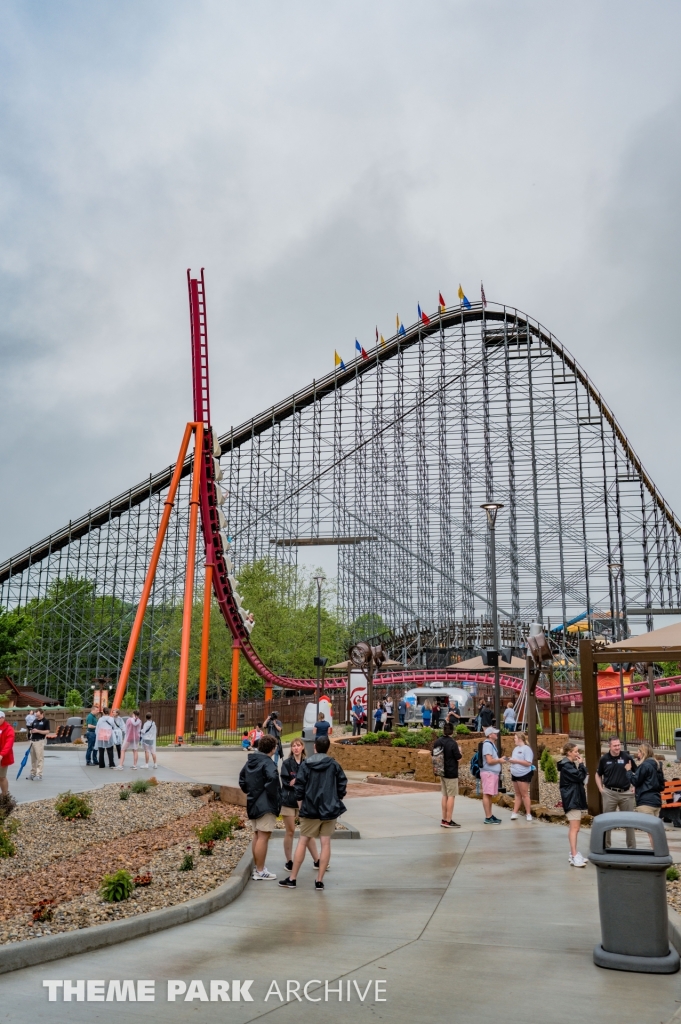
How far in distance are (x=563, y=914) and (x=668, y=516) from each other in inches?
1725

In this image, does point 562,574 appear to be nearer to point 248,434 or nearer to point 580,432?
point 580,432

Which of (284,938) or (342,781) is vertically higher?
(342,781)

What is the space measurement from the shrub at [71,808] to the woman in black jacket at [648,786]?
22.8 ft

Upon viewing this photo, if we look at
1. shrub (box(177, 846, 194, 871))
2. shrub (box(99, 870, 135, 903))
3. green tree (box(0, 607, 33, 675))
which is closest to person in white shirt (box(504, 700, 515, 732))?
shrub (box(177, 846, 194, 871))

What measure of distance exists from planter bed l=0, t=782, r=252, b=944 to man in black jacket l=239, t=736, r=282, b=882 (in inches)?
13.7

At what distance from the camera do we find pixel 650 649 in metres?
12.9

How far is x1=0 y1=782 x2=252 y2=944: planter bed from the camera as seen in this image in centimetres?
661

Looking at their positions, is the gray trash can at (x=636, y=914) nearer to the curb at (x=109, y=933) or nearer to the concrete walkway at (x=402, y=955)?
the concrete walkway at (x=402, y=955)

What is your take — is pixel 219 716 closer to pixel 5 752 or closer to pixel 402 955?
pixel 5 752

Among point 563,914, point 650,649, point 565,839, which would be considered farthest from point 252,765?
point 650,649

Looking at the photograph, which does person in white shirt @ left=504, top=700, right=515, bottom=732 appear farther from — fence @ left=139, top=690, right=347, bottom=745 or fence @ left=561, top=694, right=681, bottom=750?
fence @ left=139, top=690, right=347, bottom=745

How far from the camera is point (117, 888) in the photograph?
6.93m

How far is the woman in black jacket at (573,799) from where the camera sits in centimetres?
906

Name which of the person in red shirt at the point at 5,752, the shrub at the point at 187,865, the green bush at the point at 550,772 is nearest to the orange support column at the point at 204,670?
the green bush at the point at 550,772
